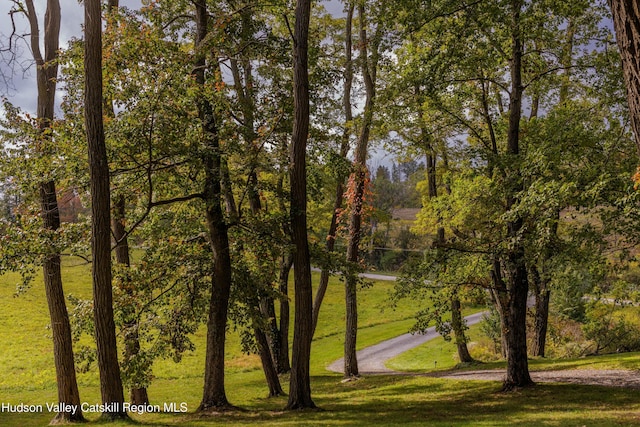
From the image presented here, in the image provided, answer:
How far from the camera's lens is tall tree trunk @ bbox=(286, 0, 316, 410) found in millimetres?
12008

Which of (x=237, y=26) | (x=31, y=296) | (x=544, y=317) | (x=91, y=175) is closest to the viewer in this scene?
(x=91, y=175)

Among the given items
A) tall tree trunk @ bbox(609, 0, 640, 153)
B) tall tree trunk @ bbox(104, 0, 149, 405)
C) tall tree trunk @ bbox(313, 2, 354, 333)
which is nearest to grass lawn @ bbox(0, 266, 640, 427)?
tall tree trunk @ bbox(104, 0, 149, 405)

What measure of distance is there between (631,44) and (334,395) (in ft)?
45.7

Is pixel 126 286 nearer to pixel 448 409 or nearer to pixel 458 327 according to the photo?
pixel 448 409

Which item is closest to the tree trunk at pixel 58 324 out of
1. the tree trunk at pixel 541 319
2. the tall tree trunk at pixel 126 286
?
the tall tree trunk at pixel 126 286

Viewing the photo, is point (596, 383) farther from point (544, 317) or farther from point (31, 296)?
point (31, 296)

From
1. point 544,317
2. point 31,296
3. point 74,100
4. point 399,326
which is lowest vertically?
point 399,326

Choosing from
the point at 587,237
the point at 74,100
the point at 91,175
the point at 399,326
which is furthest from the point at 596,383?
the point at 399,326

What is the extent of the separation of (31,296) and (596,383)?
1496 inches

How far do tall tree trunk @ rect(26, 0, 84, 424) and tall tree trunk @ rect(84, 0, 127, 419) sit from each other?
8.33 ft

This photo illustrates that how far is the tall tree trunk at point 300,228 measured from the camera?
39.4 ft

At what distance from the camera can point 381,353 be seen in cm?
3030

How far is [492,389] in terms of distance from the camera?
1430 centimetres

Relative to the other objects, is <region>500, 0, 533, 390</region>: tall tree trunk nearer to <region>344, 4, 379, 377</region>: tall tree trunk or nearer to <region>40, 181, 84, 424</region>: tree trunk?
<region>344, 4, 379, 377</region>: tall tree trunk
